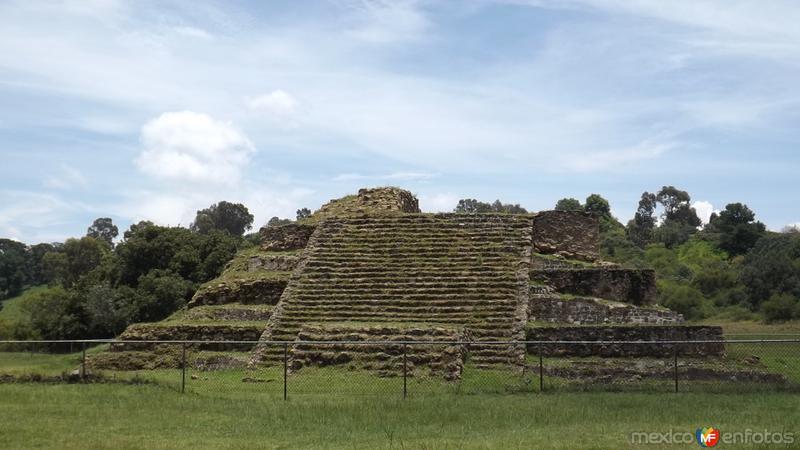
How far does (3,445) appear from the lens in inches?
454

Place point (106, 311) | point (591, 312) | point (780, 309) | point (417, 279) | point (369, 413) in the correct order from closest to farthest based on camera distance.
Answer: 1. point (369, 413)
2. point (591, 312)
3. point (417, 279)
4. point (106, 311)
5. point (780, 309)

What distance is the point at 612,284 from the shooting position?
25.3 meters

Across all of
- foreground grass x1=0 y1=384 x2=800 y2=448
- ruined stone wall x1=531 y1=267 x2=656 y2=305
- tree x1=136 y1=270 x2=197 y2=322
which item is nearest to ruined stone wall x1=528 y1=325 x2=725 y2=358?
ruined stone wall x1=531 y1=267 x2=656 y2=305

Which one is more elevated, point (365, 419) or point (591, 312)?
point (591, 312)

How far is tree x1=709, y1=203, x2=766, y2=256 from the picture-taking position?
8025 cm

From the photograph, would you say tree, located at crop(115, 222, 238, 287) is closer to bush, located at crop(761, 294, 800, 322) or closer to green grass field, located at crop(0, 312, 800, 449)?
green grass field, located at crop(0, 312, 800, 449)

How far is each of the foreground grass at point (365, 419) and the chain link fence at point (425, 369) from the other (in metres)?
1.32

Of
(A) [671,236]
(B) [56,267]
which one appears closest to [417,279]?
(B) [56,267]

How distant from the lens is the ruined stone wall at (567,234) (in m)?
29.8

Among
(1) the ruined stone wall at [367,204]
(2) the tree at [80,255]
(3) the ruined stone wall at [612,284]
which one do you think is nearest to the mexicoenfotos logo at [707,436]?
(3) the ruined stone wall at [612,284]

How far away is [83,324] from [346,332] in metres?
22.3

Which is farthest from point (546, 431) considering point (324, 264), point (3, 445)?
point (324, 264)

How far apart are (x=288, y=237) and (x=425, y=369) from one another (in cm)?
1276

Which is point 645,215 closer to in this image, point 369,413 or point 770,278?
point 770,278
